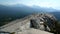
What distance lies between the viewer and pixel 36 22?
34.3ft

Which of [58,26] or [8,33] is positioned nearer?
[58,26]

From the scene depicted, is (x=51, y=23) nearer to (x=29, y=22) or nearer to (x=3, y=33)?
(x=29, y=22)

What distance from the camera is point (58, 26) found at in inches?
218

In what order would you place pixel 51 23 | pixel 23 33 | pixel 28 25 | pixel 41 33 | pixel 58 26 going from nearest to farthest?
pixel 58 26 < pixel 23 33 < pixel 41 33 < pixel 28 25 < pixel 51 23

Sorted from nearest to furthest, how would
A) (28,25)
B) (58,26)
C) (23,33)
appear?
(58,26) < (23,33) < (28,25)

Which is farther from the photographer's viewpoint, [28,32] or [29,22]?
[29,22]

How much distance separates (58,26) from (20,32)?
3.16m

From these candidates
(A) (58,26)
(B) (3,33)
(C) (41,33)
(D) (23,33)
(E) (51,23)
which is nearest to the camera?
(A) (58,26)

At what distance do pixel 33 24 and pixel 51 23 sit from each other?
166 inches

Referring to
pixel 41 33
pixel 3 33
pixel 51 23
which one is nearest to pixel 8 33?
pixel 3 33

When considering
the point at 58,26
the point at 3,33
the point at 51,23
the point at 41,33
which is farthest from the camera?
the point at 51,23

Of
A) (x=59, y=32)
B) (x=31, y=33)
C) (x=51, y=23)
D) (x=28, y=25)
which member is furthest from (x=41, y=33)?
(x=51, y=23)

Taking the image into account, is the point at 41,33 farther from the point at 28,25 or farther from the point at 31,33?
the point at 28,25

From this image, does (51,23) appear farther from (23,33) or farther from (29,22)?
(23,33)
